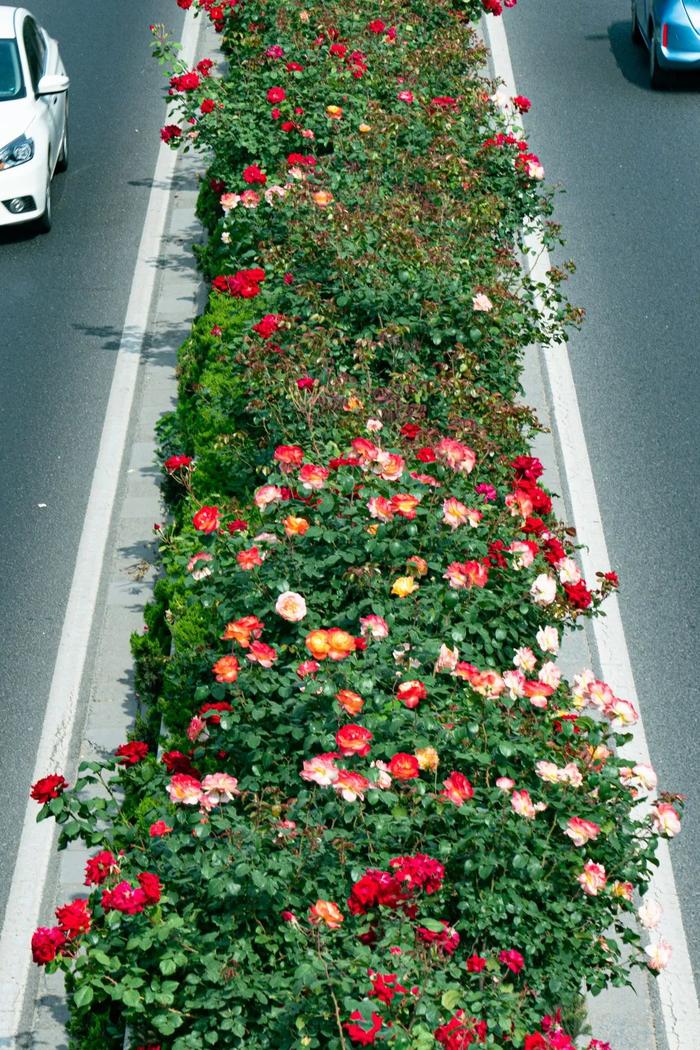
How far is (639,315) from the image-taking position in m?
12.4

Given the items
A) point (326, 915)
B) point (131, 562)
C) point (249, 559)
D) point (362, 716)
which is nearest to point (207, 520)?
point (249, 559)

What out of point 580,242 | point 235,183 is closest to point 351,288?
point 235,183

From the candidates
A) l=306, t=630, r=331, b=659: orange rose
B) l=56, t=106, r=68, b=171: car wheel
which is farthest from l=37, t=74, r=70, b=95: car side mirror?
l=306, t=630, r=331, b=659: orange rose

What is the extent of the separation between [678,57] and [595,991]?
43.7ft

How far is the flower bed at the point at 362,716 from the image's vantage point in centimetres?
510

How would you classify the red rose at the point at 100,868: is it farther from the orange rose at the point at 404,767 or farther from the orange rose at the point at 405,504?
the orange rose at the point at 405,504

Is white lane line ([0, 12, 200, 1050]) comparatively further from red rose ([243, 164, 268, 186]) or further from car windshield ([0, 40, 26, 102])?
red rose ([243, 164, 268, 186])

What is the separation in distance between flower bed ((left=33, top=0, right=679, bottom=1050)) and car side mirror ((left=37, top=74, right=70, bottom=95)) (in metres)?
4.60

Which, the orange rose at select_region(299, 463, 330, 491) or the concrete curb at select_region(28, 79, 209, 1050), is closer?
the orange rose at select_region(299, 463, 330, 491)

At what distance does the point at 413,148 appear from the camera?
1095 cm

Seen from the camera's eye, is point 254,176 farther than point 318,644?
Yes

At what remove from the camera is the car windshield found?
1377cm

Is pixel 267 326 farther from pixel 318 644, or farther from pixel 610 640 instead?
pixel 318 644

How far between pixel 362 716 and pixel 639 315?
7.32m
